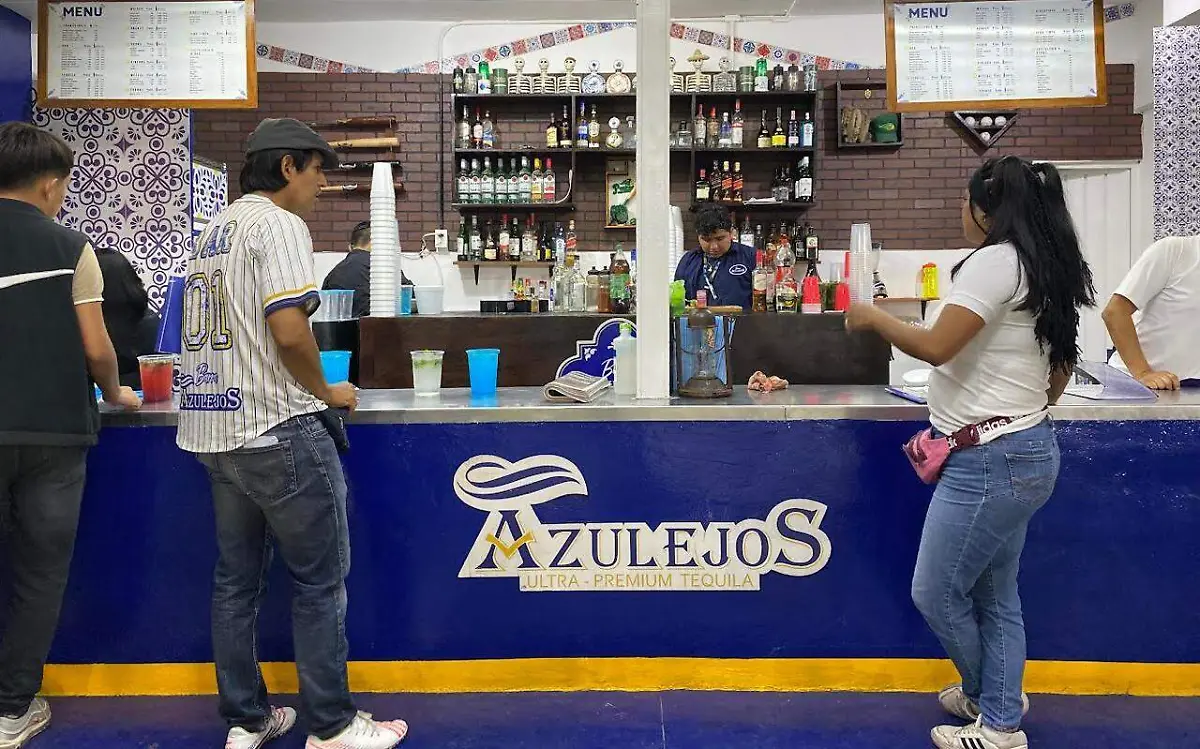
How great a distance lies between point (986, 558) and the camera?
2.36m

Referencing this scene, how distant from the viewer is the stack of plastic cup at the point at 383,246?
4.08 m

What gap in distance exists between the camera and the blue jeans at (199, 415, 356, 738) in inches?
92.4

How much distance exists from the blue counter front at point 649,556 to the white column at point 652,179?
264mm

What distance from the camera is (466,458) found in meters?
2.88

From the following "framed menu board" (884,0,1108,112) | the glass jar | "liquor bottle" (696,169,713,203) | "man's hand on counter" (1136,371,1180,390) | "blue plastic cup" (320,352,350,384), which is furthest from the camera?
"liquor bottle" (696,169,713,203)

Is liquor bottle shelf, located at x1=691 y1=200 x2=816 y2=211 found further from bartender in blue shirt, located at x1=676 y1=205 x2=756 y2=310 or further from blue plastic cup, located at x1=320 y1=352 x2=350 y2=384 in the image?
blue plastic cup, located at x1=320 y1=352 x2=350 y2=384

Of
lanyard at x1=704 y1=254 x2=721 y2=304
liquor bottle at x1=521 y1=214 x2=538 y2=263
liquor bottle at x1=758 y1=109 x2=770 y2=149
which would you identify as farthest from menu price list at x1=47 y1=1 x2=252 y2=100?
liquor bottle at x1=758 y1=109 x2=770 y2=149

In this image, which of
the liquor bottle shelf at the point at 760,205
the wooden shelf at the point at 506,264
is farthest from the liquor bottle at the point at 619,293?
the liquor bottle shelf at the point at 760,205

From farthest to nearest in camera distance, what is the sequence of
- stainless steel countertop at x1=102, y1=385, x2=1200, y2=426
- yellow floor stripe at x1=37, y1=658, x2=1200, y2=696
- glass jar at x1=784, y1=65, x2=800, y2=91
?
glass jar at x1=784, y1=65, x2=800, y2=91 < yellow floor stripe at x1=37, y1=658, x2=1200, y2=696 < stainless steel countertop at x1=102, y1=385, x2=1200, y2=426

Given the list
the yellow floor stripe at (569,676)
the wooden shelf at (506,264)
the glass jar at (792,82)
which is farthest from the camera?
the wooden shelf at (506,264)

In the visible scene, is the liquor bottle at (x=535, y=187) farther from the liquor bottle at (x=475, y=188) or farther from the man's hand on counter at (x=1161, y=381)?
the man's hand on counter at (x=1161, y=381)

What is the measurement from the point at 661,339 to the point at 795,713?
50.5 inches

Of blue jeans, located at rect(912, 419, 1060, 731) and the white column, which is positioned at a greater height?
the white column

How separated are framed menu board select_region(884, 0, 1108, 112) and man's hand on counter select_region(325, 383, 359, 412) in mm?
2567
